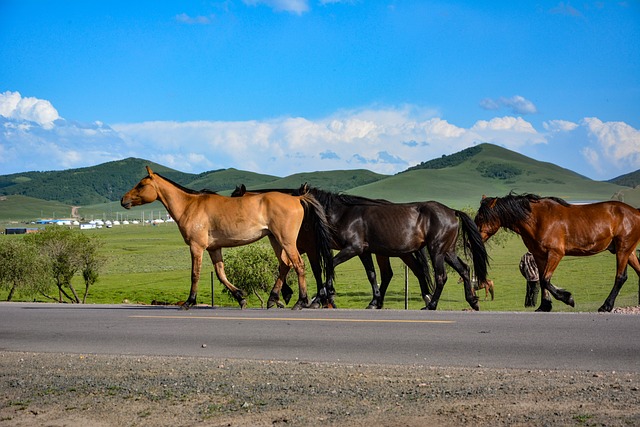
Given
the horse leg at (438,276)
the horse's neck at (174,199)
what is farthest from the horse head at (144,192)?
the horse leg at (438,276)

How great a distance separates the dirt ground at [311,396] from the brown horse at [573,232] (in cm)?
663

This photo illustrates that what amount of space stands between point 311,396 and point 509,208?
8890 mm

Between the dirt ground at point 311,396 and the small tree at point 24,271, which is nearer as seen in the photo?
the dirt ground at point 311,396

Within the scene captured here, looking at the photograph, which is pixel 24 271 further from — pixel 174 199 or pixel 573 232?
pixel 573 232

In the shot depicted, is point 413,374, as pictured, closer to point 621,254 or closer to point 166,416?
point 166,416

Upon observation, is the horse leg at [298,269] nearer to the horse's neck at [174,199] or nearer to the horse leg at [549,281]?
the horse's neck at [174,199]

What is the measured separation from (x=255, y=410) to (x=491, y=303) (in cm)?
3001

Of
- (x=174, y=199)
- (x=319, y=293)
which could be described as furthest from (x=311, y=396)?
(x=174, y=199)

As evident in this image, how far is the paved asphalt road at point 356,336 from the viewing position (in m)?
10.2

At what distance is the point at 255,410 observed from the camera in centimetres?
783

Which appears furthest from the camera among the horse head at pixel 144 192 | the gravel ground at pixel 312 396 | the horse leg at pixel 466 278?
the horse head at pixel 144 192

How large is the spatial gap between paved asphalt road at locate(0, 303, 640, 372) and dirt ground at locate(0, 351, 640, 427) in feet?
2.28

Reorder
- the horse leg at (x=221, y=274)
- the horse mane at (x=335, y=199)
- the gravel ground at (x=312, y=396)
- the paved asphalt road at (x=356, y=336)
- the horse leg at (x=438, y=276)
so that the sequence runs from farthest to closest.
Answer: the horse mane at (x=335, y=199) → the horse leg at (x=438, y=276) → the horse leg at (x=221, y=274) → the paved asphalt road at (x=356, y=336) → the gravel ground at (x=312, y=396)

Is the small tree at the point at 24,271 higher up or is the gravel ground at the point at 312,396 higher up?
the small tree at the point at 24,271
